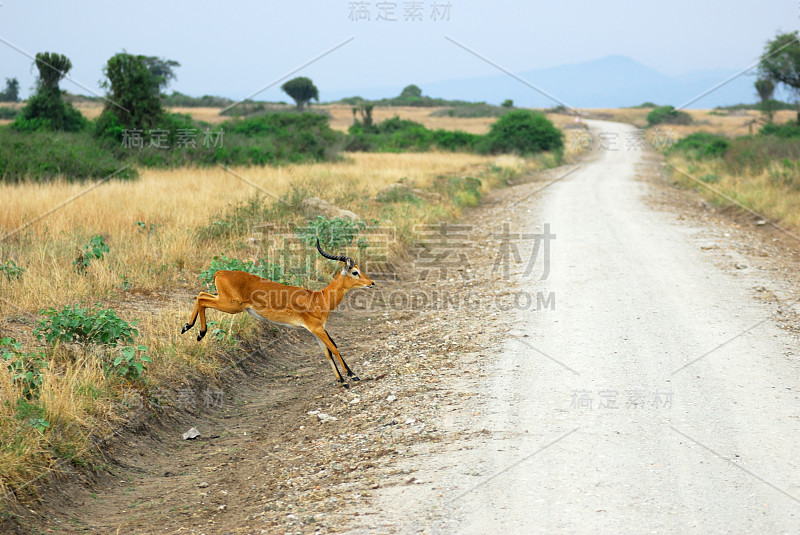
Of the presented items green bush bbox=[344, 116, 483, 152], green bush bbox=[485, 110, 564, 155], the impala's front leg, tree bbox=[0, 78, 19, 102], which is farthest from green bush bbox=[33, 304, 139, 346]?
tree bbox=[0, 78, 19, 102]

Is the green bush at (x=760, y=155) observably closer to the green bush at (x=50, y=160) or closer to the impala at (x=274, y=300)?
the impala at (x=274, y=300)

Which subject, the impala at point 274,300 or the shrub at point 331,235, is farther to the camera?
the shrub at point 331,235

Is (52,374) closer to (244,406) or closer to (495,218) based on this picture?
(244,406)

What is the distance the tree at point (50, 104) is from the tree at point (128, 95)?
10.8 feet

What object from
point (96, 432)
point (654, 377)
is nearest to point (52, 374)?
point (96, 432)

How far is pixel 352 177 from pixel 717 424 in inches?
673

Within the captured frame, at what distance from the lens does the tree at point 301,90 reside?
80688 mm

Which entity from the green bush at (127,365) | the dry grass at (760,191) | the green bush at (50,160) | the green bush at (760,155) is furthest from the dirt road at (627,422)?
the green bush at (50,160)

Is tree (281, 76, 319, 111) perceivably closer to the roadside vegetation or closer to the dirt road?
the roadside vegetation

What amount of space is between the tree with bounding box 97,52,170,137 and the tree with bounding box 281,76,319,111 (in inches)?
2248

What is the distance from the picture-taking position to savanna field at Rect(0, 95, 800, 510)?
216 inches

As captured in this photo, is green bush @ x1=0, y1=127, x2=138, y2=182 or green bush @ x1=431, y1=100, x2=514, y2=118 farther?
green bush @ x1=431, y1=100, x2=514, y2=118

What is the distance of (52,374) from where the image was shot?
5.73 meters

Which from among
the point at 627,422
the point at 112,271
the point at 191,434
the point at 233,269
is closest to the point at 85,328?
the point at 191,434
